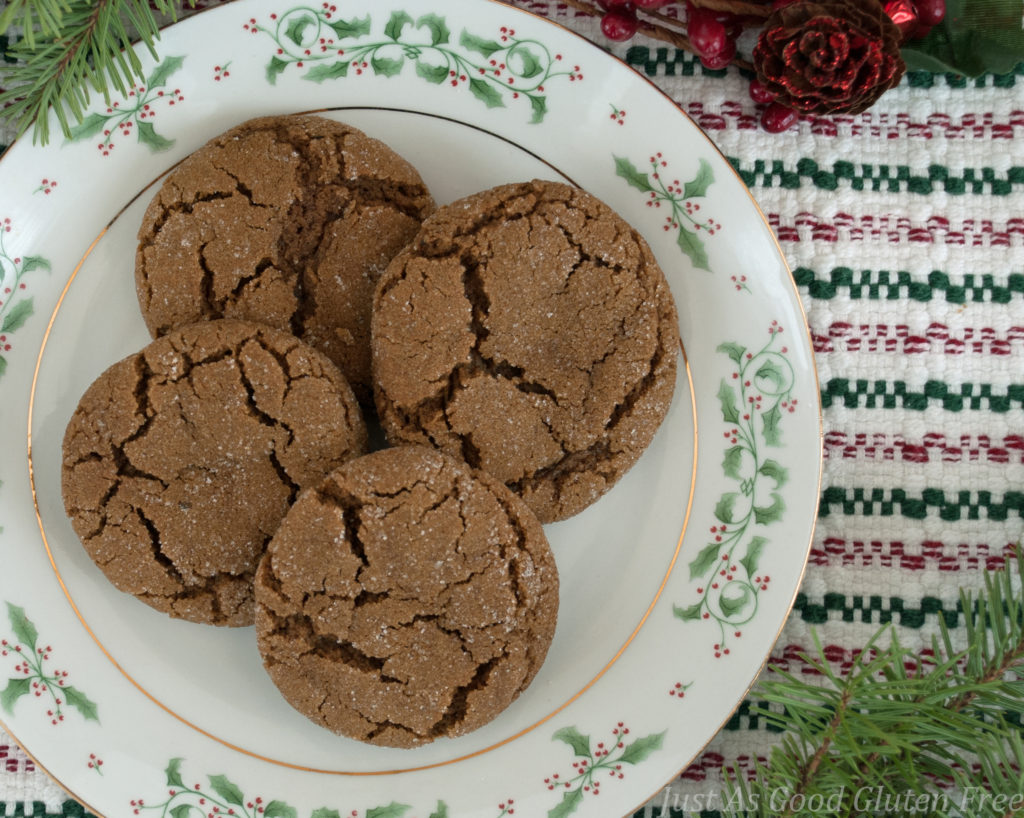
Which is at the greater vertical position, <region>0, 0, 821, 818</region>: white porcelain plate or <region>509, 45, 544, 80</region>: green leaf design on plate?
<region>509, 45, 544, 80</region>: green leaf design on plate

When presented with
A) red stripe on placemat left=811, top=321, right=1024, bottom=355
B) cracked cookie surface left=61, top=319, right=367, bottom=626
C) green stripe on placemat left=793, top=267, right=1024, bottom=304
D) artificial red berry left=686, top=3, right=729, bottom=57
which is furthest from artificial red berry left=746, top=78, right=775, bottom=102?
cracked cookie surface left=61, top=319, right=367, bottom=626

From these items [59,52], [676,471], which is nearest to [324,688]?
[676,471]

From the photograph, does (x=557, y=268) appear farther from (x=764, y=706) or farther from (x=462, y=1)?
(x=764, y=706)

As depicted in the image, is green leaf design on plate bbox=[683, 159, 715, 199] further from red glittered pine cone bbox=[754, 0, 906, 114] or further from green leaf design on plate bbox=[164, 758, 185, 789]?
green leaf design on plate bbox=[164, 758, 185, 789]

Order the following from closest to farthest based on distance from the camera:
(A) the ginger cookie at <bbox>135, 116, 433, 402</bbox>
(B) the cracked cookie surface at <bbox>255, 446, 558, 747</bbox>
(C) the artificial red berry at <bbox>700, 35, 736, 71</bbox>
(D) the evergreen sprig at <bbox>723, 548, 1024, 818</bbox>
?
(D) the evergreen sprig at <bbox>723, 548, 1024, 818</bbox> < (B) the cracked cookie surface at <bbox>255, 446, 558, 747</bbox> < (A) the ginger cookie at <bbox>135, 116, 433, 402</bbox> < (C) the artificial red berry at <bbox>700, 35, 736, 71</bbox>

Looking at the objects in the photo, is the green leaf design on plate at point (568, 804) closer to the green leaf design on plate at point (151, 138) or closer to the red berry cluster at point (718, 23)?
the red berry cluster at point (718, 23)

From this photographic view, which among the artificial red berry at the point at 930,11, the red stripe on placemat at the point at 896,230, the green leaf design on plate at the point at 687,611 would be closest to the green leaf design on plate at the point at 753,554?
the green leaf design on plate at the point at 687,611
